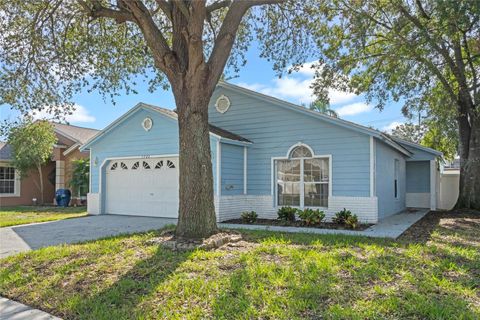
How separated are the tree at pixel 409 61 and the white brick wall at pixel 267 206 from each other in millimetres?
5520

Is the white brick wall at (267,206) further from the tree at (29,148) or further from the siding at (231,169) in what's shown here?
the tree at (29,148)

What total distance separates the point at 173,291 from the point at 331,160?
813 centimetres

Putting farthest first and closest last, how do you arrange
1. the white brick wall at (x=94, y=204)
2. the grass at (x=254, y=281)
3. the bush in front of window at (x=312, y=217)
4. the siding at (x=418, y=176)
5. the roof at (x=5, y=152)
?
the roof at (x=5, y=152)
the siding at (x=418, y=176)
the white brick wall at (x=94, y=204)
the bush in front of window at (x=312, y=217)
the grass at (x=254, y=281)

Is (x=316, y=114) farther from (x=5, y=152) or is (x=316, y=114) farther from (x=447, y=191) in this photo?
(x=5, y=152)

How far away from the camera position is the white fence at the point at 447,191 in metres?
18.1

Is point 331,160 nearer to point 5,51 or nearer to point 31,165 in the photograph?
point 5,51

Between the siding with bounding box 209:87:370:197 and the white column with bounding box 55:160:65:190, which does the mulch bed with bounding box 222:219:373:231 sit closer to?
the siding with bounding box 209:87:370:197

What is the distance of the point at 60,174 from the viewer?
71.3 ft

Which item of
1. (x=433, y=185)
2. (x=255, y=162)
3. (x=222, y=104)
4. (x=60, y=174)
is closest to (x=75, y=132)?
(x=60, y=174)

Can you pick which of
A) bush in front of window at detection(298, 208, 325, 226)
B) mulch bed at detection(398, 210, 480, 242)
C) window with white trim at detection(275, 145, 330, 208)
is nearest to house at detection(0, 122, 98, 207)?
window with white trim at detection(275, 145, 330, 208)

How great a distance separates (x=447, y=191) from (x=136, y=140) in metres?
15.8

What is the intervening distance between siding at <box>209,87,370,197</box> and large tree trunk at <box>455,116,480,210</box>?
24.9ft

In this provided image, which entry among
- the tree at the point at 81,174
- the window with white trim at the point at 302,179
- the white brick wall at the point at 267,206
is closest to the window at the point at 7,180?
the tree at the point at 81,174

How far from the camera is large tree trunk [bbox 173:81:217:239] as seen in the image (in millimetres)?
7418
